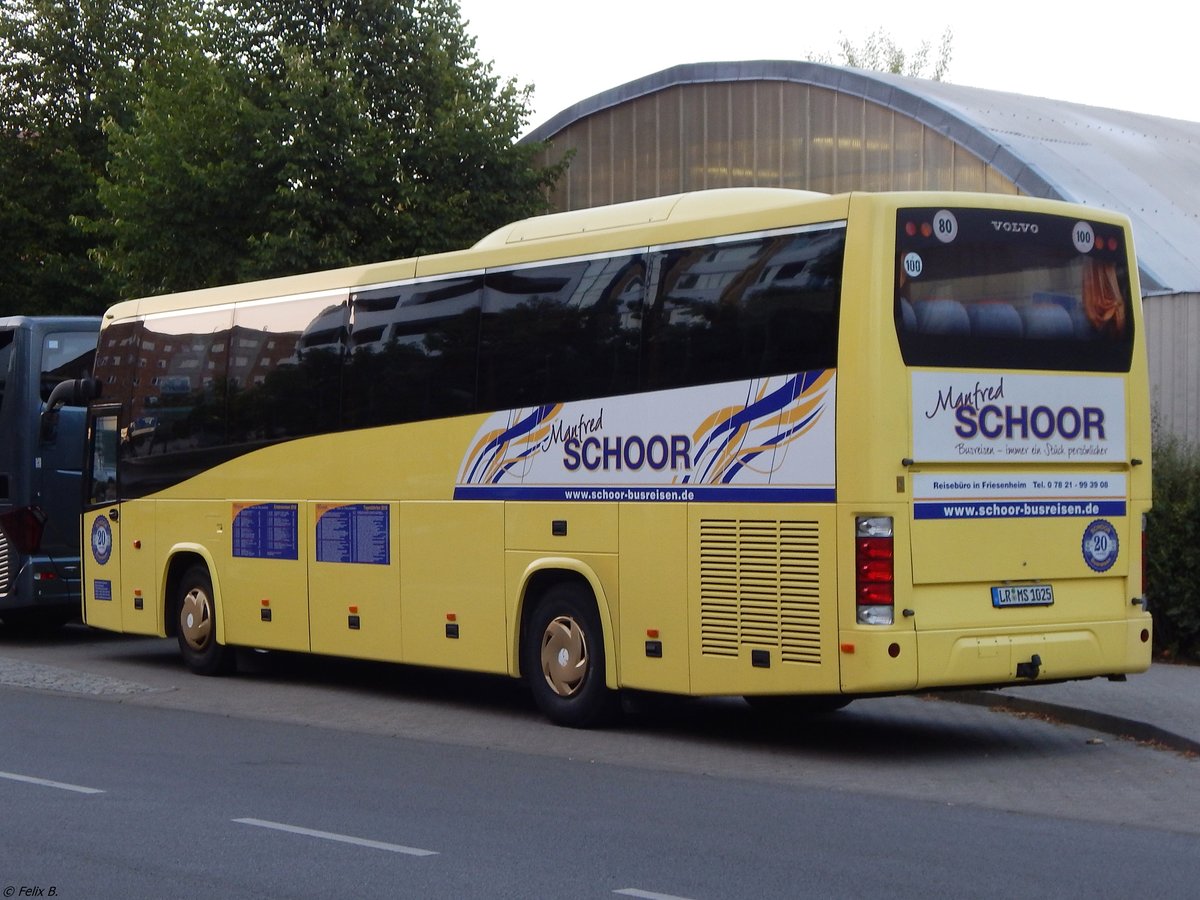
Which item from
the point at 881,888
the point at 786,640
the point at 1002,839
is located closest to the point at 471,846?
the point at 881,888

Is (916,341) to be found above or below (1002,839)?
above

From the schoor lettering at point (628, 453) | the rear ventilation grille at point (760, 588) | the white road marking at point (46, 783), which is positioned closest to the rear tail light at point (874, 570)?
the rear ventilation grille at point (760, 588)

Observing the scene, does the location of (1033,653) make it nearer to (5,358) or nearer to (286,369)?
(286,369)

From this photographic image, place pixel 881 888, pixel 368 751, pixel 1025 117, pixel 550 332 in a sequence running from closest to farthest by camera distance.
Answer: pixel 881 888 < pixel 368 751 < pixel 550 332 < pixel 1025 117

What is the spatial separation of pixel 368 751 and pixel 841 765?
3078 mm

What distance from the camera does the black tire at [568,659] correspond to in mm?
12352

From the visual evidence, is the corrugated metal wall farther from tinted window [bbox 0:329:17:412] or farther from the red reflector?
tinted window [bbox 0:329:17:412]

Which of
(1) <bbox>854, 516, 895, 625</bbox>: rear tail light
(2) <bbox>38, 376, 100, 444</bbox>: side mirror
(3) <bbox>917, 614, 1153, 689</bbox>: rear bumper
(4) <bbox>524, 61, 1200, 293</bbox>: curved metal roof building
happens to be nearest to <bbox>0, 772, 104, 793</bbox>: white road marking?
(1) <bbox>854, 516, 895, 625</bbox>: rear tail light

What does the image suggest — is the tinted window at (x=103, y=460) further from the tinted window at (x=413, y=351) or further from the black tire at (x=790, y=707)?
the black tire at (x=790, y=707)

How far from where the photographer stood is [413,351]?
14.0 metres

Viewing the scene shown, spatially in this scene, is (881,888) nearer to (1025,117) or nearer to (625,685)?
(625,685)

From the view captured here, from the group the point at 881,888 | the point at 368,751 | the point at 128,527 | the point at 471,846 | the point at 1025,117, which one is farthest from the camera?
the point at 1025,117

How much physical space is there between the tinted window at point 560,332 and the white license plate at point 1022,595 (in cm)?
282

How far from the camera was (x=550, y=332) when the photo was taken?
12680mm
